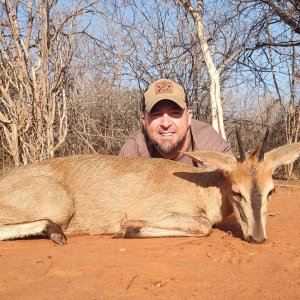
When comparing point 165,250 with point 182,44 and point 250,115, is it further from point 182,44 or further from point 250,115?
point 250,115

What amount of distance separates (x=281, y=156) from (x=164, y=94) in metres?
2.37

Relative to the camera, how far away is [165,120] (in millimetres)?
7617

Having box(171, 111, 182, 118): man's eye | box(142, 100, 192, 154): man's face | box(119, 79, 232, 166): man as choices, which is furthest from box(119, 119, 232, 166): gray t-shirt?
box(171, 111, 182, 118): man's eye

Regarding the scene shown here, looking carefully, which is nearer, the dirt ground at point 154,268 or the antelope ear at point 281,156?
the dirt ground at point 154,268

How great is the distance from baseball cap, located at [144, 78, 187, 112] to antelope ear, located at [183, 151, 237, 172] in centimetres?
168

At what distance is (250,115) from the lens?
17.9m

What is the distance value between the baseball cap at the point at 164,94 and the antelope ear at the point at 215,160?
1679 mm

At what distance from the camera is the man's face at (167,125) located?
7.62 meters

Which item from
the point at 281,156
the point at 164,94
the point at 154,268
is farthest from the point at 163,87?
the point at 154,268

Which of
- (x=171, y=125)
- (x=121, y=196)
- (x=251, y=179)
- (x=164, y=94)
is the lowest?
(x=121, y=196)

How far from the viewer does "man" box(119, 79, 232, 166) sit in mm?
7590

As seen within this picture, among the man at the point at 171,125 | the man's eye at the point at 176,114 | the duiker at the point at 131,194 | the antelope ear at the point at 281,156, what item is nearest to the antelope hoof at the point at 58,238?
the duiker at the point at 131,194

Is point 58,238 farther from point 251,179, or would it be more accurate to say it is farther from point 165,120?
point 165,120

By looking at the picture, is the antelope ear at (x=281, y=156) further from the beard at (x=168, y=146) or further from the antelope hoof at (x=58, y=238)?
the antelope hoof at (x=58, y=238)
